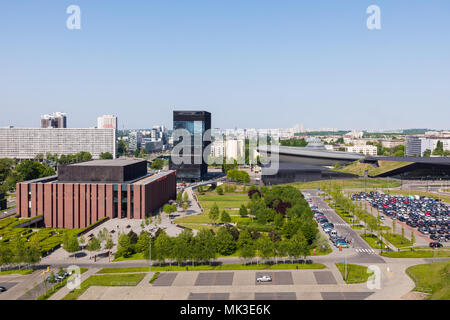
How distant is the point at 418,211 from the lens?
36344 mm

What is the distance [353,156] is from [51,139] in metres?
67.7

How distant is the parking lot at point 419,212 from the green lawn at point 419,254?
1440mm

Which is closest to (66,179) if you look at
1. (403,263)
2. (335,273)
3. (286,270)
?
(286,270)

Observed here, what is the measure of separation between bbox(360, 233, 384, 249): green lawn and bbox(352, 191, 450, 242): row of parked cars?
3810 mm

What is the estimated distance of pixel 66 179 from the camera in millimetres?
34281

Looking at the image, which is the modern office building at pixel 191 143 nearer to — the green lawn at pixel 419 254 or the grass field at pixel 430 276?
the green lawn at pixel 419 254

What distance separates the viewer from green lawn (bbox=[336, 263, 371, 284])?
18.3 m

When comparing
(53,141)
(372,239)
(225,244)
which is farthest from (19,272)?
(53,141)

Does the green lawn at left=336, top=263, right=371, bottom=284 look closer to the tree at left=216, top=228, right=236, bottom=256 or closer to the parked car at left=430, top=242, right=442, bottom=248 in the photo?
the tree at left=216, top=228, right=236, bottom=256

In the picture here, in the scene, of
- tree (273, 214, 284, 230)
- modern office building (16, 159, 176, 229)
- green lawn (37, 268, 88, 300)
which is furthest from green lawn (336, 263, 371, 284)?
modern office building (16, 159, 176, 229)

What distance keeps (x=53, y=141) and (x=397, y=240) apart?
277 ft

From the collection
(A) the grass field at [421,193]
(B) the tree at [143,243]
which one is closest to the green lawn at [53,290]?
(B) the tree at [143,243]

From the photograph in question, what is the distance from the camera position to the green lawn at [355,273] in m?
18.3
